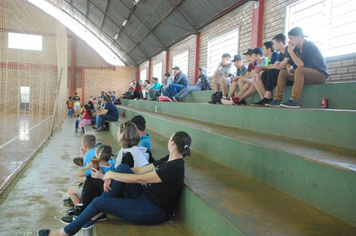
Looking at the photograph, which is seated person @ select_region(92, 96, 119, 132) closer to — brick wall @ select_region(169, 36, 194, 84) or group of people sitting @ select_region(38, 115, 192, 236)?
brick wall @ select_region(169, 36, 194, 84)

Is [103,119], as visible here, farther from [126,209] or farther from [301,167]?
[301,167]

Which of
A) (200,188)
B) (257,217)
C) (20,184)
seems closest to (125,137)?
(200,188)

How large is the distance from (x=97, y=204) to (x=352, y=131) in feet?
5.99

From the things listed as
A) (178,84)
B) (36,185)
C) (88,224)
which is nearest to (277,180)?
(88,224)

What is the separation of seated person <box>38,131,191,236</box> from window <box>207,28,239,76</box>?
17.2 ft

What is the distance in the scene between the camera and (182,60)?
34.1 feet

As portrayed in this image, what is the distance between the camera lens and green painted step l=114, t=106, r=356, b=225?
4.14 ft

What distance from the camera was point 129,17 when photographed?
490 inches

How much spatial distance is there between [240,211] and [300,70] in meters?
2.04

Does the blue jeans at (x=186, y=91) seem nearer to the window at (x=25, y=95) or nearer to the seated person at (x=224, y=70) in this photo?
the seated person at (x=224, y=70)

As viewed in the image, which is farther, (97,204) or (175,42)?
(175,42)

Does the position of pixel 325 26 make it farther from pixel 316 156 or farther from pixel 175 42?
pixel 175 42

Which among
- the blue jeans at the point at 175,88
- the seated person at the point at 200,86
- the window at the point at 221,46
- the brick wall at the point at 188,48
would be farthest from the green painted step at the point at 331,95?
the brick wall at the point at 188,48

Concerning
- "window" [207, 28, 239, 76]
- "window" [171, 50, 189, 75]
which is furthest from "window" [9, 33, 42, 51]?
"window" [171, 50, 189, 75]
